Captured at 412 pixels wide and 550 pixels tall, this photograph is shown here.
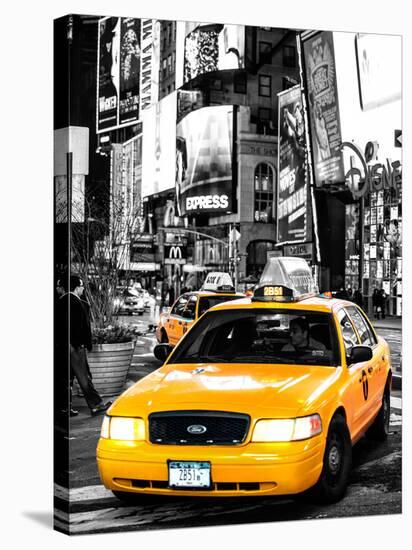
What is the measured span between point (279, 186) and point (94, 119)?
2167 millimetres

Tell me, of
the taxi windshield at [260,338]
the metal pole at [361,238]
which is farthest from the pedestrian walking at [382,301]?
the taxi windshield at [260,338]

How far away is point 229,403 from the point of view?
21.8 feet

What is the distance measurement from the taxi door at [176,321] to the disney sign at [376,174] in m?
2.23

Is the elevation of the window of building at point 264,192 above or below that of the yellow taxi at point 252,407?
above

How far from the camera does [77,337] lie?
752 centimetres

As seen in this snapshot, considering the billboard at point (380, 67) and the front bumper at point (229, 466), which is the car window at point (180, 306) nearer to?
the front bumper at point (229, 466)

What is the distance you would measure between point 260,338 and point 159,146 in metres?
2.02

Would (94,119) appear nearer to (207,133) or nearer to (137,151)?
(137,151)

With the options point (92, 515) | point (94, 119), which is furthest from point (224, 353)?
point (94, 119)

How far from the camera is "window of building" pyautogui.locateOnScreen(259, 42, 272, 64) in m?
8.63

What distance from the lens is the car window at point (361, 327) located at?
8438mm

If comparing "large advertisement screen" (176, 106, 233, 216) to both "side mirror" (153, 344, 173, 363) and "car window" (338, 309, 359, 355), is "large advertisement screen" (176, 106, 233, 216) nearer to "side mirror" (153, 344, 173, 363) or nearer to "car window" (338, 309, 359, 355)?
"side mirror" (153, 344, 173, 363)

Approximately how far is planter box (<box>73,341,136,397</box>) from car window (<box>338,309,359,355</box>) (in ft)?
6.02

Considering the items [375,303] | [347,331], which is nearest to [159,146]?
[347,331]
